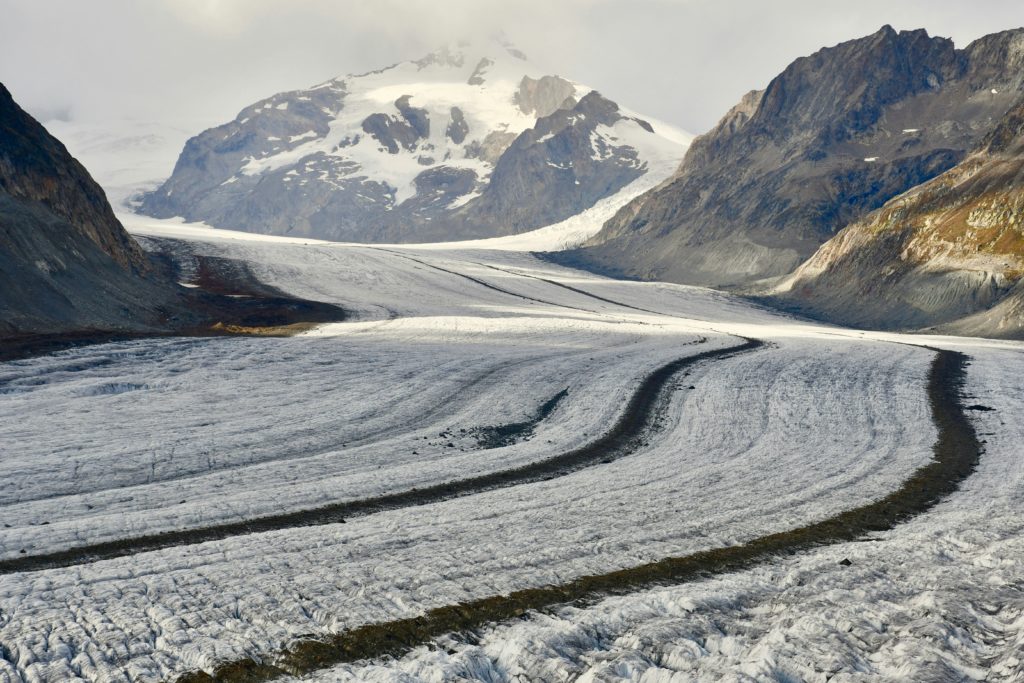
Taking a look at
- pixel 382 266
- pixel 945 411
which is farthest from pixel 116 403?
pixel 382 266

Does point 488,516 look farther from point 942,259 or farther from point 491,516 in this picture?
point 942,259

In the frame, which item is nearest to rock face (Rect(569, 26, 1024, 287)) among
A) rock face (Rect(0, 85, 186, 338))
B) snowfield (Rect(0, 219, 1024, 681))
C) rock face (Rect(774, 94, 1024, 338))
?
rock face (Rect(774, 94, 1024, 338))

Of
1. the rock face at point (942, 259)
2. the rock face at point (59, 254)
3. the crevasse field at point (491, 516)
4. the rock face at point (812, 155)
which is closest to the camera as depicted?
the crevasse field at point (491, 516)

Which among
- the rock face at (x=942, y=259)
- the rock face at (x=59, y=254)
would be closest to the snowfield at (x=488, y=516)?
the rock face at (x=59, y=254)

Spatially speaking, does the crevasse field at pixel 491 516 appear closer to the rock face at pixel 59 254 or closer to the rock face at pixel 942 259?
the rock face at pixel 59 254

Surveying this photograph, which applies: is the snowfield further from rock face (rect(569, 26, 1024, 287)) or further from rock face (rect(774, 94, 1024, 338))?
rock face (rect(569, 26, 1024, 287))

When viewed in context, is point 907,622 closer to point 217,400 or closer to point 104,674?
point 104,674
